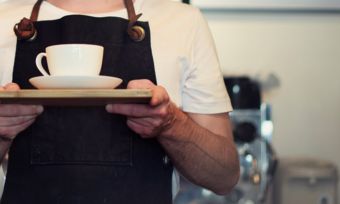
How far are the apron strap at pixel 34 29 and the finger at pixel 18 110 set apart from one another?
199mm

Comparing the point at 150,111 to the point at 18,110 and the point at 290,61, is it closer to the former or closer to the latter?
the point at 18,110

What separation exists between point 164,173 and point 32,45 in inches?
11.8

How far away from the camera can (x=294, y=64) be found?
2.11 m

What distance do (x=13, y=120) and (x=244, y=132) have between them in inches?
43.7

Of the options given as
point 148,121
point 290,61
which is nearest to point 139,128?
point 148,121

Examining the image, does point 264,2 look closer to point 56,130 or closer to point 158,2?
point 158,2

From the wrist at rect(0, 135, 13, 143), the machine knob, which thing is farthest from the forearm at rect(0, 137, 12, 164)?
the machine knob

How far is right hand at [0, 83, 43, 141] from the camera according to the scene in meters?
0.74

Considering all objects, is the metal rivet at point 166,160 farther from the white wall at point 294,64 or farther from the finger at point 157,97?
the white wall at point 294,64

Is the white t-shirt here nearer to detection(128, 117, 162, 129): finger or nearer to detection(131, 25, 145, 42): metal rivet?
detection(131, 25, 145, 42): metal rivet

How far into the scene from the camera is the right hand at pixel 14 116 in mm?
742

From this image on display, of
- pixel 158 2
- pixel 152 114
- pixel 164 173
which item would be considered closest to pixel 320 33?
pixel 158 2

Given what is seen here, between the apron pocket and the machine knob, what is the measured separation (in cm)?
94

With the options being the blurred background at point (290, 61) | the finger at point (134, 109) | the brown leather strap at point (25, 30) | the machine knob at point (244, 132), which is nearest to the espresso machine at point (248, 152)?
the machine knob at point (244, 132)
